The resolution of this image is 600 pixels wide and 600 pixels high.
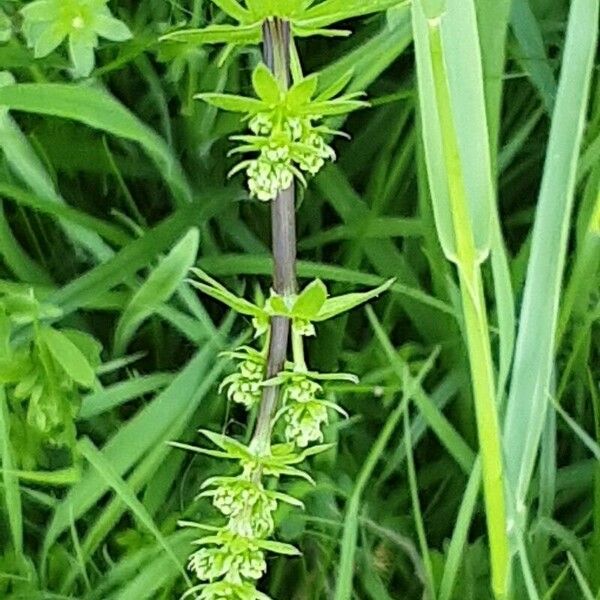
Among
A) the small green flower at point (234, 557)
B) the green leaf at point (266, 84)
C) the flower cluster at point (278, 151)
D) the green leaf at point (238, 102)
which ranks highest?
the green leaf at point (266, 84)

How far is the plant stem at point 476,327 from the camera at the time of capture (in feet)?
1.67

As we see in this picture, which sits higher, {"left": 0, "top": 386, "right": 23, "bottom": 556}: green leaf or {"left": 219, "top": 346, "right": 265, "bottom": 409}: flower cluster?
{"left": 219, "top": 346, "right": 265, "bottom": 409}: flower cluster

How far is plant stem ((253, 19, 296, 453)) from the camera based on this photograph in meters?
0.55

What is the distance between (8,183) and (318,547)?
0.34m

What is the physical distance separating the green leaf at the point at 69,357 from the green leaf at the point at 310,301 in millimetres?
177

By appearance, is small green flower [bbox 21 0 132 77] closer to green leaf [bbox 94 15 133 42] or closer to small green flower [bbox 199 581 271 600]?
green leaf [bbox 94 15 133 42]

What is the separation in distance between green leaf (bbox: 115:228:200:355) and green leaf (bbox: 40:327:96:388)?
0.07 meters

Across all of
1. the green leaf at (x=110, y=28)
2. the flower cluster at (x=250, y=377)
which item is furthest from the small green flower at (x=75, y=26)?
the flower cluster at (x=250, y=377)

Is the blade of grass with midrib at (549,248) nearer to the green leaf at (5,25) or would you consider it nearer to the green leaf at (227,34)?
the green leaf at (227,34)

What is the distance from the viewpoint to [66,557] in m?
0.78

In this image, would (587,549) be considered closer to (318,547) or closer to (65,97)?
(318,547)

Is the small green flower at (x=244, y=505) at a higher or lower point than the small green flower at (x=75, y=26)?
lower

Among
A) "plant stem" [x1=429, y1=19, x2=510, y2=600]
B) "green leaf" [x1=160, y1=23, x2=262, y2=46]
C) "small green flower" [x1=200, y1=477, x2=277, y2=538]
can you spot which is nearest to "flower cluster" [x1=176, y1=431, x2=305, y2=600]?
"small green flower" [x1=200, y1=477, x2=277, y2=538]

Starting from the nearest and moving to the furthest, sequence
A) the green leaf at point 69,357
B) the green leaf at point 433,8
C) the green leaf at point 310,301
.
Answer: the green leaf at point 433,8
the green leaf at point 310,301
the green leaf at point 69,357
